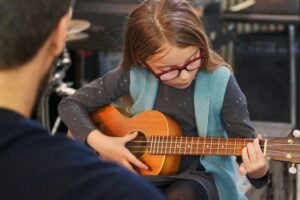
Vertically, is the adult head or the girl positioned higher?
the adult head

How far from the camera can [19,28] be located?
873 millimetres

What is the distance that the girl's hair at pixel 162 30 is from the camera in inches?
64.7

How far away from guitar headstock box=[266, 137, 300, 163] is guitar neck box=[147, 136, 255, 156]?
0.10 ft

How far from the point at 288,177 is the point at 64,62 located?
1294 millimetres

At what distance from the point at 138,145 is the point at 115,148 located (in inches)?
2.7

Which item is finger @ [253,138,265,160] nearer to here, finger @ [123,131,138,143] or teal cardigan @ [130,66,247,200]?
teal cardigan @ [130,66,247,200]

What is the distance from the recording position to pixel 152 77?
180 cm

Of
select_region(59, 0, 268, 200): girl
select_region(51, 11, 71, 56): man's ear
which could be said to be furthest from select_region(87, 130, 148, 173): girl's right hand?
select_region(51, 11, 71, 56): man's ear

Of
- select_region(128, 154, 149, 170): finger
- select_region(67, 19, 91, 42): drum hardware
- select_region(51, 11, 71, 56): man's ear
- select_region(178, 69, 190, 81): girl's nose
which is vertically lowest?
select_region(67, 19, 91, 42): drum hardware

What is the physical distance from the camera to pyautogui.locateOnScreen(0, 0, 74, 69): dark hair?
2.86 ft

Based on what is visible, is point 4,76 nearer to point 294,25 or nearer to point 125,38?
point 125,38

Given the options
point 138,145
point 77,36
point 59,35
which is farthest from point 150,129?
point 77,36

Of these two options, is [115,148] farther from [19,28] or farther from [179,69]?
[19,28]

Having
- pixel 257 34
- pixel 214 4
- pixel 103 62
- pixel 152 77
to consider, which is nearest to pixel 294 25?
pixel 257 34
